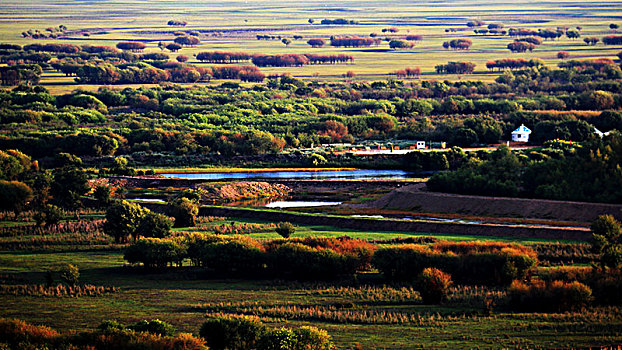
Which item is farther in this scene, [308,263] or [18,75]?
[18,75]

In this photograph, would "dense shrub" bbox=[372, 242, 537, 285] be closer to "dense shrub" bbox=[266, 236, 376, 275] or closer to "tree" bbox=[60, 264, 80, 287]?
"dense shrub" bbox=[266, 236, 376, 275]

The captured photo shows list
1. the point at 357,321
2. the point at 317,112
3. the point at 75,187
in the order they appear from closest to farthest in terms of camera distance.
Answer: the point at 357,321, the point at 75,187, the point at 317,112

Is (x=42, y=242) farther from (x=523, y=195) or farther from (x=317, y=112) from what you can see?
(x=317, y=112)

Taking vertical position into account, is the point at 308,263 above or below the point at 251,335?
below

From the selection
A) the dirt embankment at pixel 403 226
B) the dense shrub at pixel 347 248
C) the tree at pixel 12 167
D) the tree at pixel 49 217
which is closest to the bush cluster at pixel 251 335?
the dense shrub at pixel 347 248

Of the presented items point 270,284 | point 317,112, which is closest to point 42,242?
point 270,284

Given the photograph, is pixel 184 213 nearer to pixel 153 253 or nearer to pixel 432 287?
pixel 153 253

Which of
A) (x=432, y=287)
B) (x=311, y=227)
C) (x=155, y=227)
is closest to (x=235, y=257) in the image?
(x=155, y=227)
